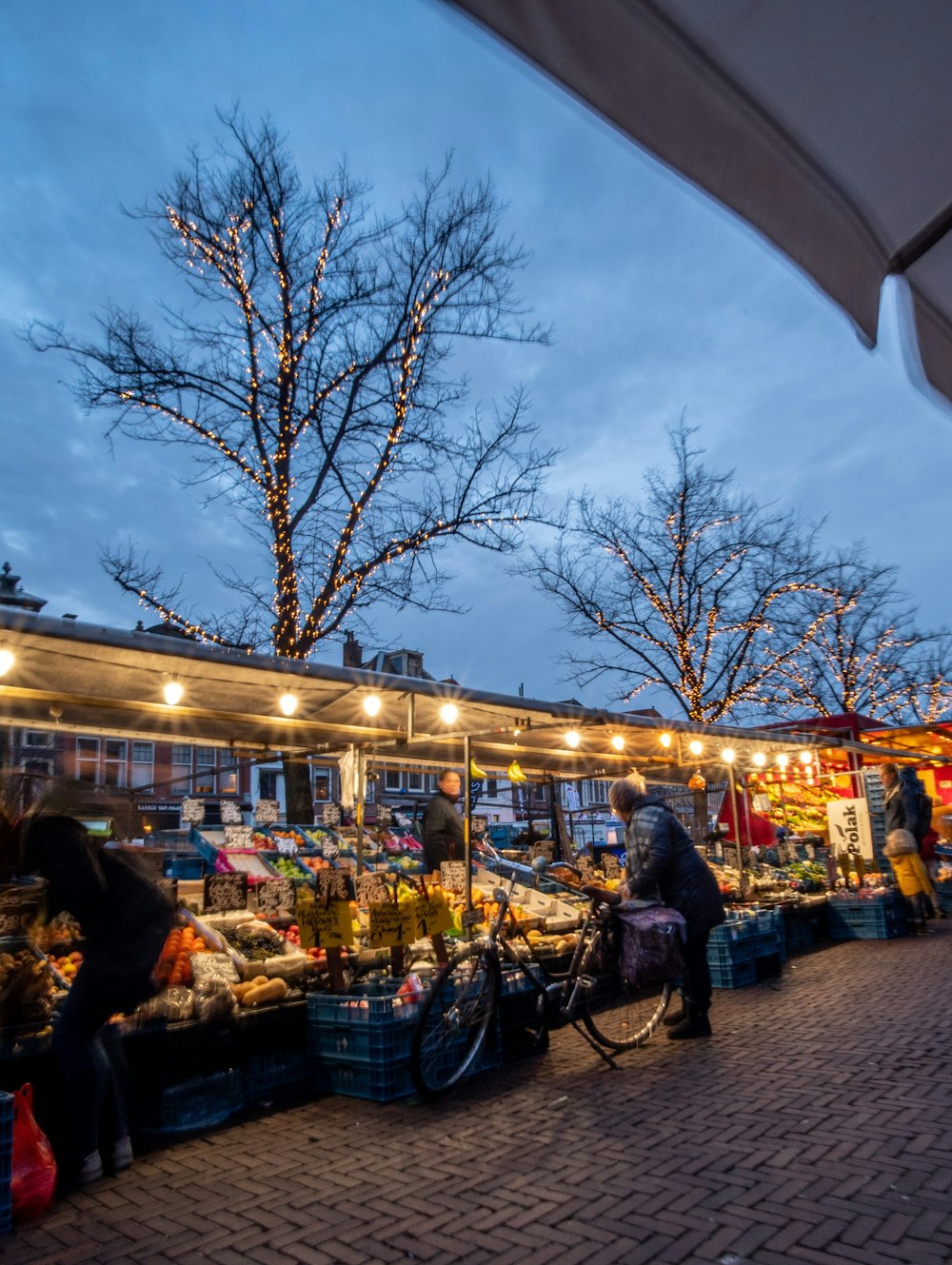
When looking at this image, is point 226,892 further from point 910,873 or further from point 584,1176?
point 910,873

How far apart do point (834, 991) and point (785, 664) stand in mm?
20491

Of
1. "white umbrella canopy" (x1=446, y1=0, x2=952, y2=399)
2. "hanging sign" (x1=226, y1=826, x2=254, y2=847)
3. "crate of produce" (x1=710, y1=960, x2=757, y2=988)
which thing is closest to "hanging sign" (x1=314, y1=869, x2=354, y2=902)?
"hanging sign" (x1=226, y1=826, x2=254, y2=847)

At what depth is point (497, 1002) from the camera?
5926 mm

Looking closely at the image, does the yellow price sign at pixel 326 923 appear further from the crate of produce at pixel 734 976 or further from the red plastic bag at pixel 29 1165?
the crate of produce at pixel 734 976

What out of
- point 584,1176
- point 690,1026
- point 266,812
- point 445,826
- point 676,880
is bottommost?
point 584,1176

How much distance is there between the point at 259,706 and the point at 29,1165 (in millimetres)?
3838

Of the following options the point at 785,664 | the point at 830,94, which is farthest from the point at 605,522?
the point at 830,94

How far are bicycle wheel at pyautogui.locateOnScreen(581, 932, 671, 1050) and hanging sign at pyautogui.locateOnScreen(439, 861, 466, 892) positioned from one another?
5.13ft

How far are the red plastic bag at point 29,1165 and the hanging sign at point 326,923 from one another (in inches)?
82.1

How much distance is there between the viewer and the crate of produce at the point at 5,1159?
12.1ft

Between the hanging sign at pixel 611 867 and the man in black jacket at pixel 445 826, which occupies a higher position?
the man in black jacket at pixel 445 826

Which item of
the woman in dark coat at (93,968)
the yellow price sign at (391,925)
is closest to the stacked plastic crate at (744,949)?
the yellow price sign at (391,925)

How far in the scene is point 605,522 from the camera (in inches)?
890

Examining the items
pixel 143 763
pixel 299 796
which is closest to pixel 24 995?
pixel 299 796
